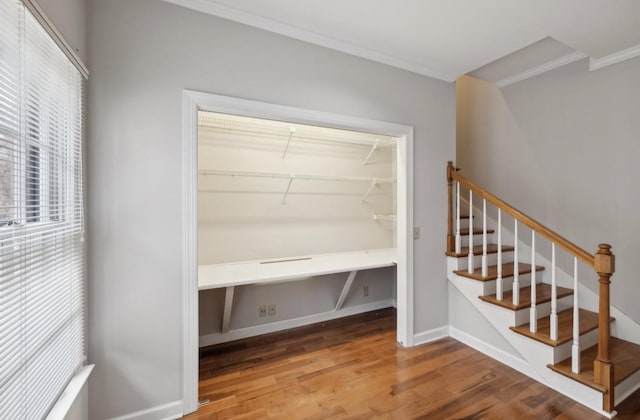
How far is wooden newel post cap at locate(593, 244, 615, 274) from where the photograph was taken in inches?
68.2

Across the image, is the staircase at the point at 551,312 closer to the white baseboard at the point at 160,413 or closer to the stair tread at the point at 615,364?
the stair tread at the point at 615,364

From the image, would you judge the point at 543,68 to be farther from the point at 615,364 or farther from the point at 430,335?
the point at 430,335

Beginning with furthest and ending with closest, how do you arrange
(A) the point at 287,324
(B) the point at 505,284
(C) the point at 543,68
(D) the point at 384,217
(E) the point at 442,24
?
1. (D) the point at 384,217
2. (A) the point at 287,324
3. (C) the point at 543,68
4. (B) the point at 505,284
5. (E) the point at 442,24

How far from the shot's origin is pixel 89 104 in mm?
1553

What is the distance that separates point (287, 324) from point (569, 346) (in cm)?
238

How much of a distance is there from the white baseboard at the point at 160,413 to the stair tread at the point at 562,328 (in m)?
2.45

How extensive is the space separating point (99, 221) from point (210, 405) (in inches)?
53.4

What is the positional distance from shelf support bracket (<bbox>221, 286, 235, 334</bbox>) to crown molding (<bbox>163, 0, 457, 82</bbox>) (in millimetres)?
1946

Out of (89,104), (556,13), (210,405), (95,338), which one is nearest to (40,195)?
(89,104)

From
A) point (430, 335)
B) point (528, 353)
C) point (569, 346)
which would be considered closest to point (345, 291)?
point (430, 335)

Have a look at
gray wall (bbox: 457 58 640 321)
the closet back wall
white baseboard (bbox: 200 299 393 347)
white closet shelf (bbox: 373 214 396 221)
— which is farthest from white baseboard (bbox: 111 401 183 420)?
gray wall (bbox: 457 58 640 321)

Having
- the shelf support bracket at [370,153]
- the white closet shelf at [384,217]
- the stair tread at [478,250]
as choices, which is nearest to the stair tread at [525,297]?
the stair tread at [478,250]

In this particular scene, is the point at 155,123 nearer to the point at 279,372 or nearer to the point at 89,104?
the point at 89,104

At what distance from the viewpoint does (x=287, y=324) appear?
3.03m
